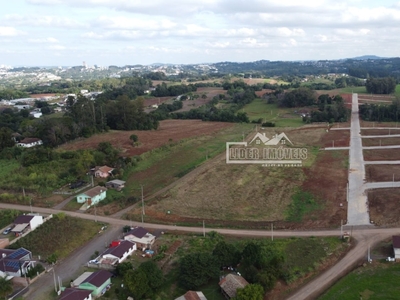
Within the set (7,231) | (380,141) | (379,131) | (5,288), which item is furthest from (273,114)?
(5,288)

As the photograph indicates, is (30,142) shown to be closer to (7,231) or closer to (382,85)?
(7,231)

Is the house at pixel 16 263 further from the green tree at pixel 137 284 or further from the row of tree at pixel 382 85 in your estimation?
the row of tree at pixel 382 85

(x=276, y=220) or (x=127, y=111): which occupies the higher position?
(x=127, y=111)

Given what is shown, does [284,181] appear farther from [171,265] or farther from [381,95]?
[381,95]

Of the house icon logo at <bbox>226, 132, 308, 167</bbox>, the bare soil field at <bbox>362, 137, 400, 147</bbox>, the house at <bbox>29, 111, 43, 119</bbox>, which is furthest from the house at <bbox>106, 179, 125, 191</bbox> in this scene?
the house at <bbox>29, 111, 43, 119</bbox>

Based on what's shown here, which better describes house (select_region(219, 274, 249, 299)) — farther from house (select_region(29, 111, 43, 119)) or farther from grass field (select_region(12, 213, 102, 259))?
house (select_region(29, 111, 43, 119))

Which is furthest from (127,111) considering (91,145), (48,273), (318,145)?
(48,273)

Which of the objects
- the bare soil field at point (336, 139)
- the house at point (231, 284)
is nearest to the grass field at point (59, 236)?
the house at point (231, 284)
